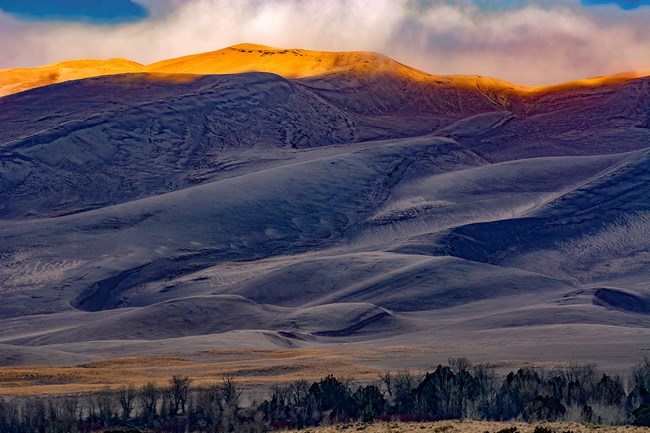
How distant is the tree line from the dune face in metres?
23.8

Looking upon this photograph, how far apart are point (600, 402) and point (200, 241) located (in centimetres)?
9769

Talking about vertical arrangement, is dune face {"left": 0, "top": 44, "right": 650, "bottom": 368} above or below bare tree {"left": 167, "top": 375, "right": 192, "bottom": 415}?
above

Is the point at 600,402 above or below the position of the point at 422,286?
below

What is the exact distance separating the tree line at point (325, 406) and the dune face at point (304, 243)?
23787 millimetres

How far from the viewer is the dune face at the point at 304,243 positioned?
97875 millimetres

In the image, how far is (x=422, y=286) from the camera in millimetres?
115688

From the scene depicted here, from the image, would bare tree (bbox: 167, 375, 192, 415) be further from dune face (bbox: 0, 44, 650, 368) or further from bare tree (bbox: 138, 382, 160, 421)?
dune face (bbox: 0, 44, 650, 368)

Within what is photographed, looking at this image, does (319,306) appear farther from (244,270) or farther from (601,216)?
(601,216)

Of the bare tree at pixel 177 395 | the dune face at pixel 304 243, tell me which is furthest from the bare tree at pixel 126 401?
the dune face at pixel 304 243

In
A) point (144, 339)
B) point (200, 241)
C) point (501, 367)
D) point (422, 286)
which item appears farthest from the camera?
point (200, 241)

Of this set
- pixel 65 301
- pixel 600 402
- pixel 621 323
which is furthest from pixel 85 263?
pixel 600 402

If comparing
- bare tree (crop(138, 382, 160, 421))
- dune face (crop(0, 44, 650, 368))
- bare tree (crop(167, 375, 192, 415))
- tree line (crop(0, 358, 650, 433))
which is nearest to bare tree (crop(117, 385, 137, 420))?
tree line (crop(0, 358, 650, 433))

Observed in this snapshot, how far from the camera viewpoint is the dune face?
97.9 meters

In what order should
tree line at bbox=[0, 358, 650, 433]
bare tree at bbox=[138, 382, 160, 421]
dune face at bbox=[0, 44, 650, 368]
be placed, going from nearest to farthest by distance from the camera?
tree line at bbox=[0, 358, 650, 433], bare tree at bbox=[138, 382, 160, 421], dune face at bbox=[0, 44, 650, 368]
